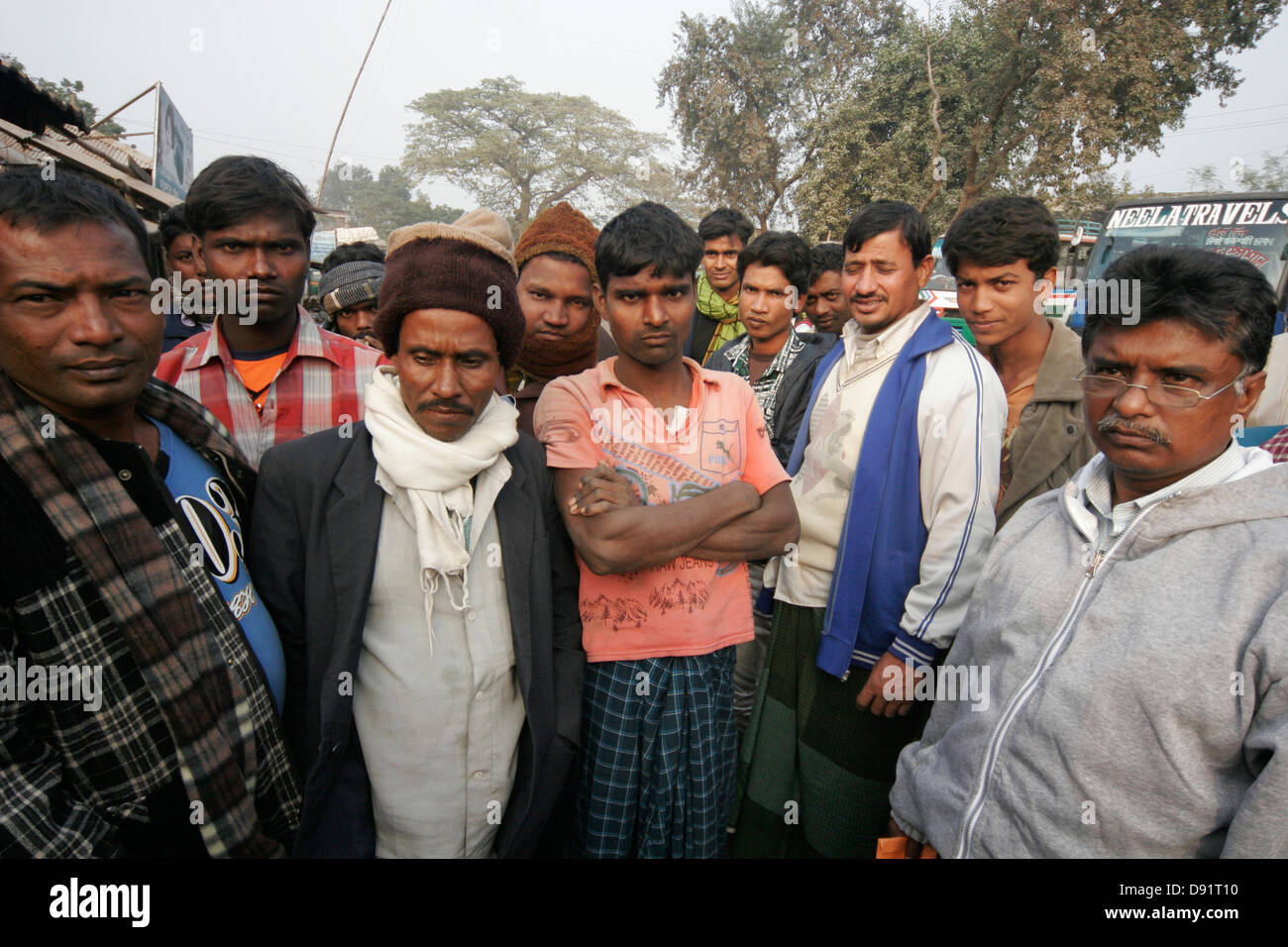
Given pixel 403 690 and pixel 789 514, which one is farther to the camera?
pixel 789 514

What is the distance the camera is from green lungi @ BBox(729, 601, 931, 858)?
2.27 metres

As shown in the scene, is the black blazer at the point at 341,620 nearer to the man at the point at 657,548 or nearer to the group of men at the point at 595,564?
the group of men at the point at 595,564

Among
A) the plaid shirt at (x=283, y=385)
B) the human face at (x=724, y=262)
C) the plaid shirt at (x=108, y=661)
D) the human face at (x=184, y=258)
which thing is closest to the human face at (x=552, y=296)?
the plaid shirt at (x=283, y=385)

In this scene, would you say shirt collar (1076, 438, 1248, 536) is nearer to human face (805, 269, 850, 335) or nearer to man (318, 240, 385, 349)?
human face (805, 269, 850, 335)

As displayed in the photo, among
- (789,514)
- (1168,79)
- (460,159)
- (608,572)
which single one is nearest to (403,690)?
(608,572)

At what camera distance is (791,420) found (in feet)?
10.7

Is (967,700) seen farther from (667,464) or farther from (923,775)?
(667,464)

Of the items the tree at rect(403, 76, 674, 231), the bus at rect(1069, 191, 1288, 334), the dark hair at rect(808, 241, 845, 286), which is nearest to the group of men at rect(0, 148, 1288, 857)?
the dark hair at rect(808, 241, 845, 286)

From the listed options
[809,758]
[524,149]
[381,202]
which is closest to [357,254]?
[809,758]

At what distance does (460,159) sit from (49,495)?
1530 inches

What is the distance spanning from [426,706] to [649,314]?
1.20 meters

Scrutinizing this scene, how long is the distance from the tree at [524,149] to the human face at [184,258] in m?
33.6

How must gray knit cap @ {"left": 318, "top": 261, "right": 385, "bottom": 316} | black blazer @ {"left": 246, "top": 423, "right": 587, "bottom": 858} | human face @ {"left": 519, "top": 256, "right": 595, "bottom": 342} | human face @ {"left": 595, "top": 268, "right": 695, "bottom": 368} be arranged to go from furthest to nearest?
gray knit cap @ {"left": 318, "top": 261, "right": 385, "bottom": 316}
human face @ {"left": 519, "top": 256, "right": 595, "bottom": 342}
human face @ {"left": 595, "top": 268, "right": 695, "bottom": 368}
black blazer @ {"left": 246, "top": 423, "right": 587, "bottom": 858}
